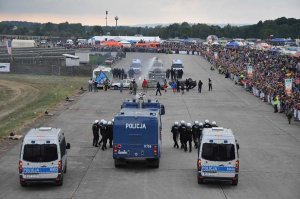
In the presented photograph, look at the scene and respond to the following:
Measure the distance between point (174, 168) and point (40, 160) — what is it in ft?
19.7

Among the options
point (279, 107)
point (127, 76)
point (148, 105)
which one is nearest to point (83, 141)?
point (148, 105)

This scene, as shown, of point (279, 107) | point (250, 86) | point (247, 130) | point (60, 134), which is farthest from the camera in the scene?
point (250, 86)

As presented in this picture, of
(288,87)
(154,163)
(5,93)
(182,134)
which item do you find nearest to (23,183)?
(154,163)

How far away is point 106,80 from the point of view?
58.5 meters

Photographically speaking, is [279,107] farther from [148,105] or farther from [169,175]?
[169,175]

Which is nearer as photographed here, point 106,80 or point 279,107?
point 279,107

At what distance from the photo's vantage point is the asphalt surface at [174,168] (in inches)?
764

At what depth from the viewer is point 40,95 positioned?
188 feet

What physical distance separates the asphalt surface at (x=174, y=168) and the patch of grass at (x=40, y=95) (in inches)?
89.8

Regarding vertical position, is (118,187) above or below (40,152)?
below

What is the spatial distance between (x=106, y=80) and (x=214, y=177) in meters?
39.4

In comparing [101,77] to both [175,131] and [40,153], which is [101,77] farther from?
[40,153]

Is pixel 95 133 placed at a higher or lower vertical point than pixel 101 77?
higher

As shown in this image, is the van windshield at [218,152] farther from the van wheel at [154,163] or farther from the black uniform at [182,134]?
the black uniform at [182,134]
